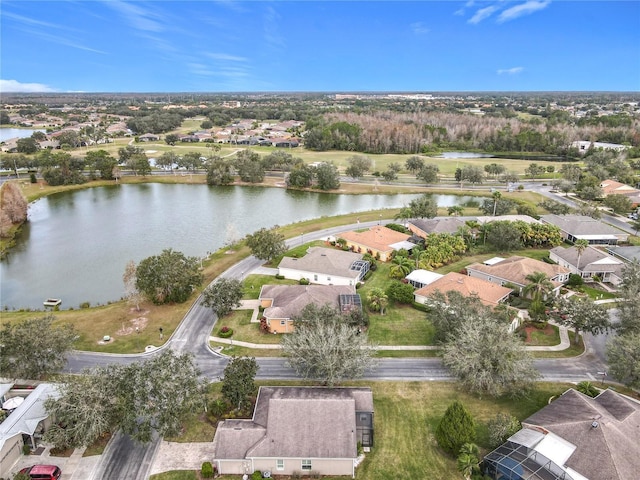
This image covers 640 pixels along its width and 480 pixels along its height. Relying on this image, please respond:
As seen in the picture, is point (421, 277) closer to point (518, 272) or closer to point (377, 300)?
point (377, 300)

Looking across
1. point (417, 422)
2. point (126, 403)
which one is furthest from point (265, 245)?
point (417, 422)

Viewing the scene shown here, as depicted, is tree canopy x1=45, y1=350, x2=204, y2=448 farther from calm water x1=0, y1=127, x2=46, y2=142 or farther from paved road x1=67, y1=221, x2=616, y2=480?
calm water x1=0, y1=127, x2=46, y2=142

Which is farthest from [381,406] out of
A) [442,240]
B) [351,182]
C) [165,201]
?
[351,182]

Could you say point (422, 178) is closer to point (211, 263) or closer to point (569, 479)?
point (211, 263)

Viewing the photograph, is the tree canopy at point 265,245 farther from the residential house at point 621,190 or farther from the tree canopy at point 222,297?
the residential house at point 621,190

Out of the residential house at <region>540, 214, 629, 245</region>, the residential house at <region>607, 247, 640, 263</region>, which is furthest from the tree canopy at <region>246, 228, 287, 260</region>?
the residential house at <region>607, 247, 640, 263</region>
